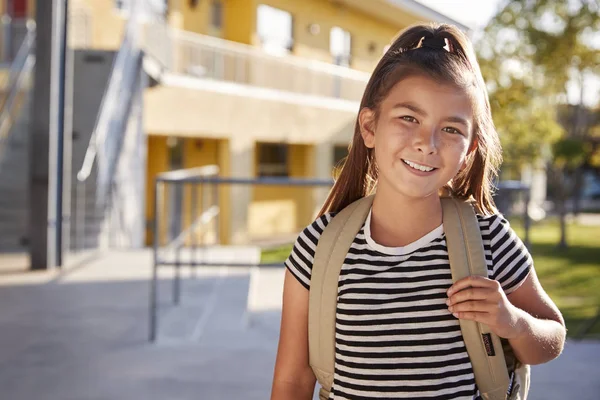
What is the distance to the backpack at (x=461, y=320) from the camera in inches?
59.1

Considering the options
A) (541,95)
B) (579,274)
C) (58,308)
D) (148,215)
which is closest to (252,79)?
(148,215)

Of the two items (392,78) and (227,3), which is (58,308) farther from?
(227,3)

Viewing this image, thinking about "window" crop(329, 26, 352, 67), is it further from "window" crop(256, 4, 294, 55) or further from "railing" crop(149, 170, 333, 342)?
"railing" crop(149, 170, 333, 342)

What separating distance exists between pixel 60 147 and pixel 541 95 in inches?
413

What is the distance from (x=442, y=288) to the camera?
1536 millimetres

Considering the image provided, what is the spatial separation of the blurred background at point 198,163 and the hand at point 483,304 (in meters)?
0.56

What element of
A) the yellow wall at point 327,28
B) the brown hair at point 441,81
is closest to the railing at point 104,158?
the brown hair at point 441,81

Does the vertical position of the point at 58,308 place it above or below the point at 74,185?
below

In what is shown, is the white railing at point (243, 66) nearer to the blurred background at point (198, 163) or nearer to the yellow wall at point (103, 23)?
the blurred background at point (198, 163)

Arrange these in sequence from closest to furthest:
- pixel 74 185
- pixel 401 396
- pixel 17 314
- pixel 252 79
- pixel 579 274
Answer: pixel 401 396, pixel 17 314, pixel 74 185, pixel 579 274, pixel 252 79

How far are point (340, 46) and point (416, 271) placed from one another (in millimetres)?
17731

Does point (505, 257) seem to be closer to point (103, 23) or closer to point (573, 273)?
point (573, 273)

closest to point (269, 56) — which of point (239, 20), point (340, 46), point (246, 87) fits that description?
point (246, 87)

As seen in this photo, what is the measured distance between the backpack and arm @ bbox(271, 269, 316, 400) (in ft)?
0.12
